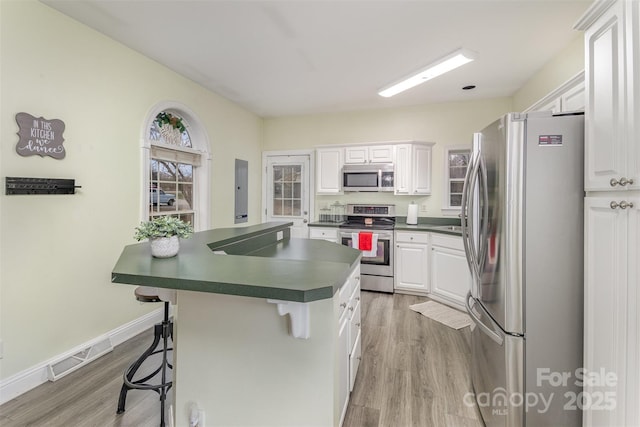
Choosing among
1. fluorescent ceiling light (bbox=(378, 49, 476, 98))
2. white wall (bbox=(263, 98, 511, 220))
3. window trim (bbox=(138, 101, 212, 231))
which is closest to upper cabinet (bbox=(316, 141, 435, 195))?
white wall (bbox=(263, 98, 511, 220))

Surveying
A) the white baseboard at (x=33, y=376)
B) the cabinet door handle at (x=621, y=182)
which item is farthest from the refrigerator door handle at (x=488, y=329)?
the white baseboard at (x=33, y=376)

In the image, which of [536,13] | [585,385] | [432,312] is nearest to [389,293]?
[432,312]

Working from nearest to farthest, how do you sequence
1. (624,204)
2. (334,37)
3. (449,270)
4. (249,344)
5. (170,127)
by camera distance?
1. (624,204)
2. (249,344)
3. (334,37)
4. (170,127)
5. (449,270)

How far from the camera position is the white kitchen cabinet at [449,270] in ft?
11.4

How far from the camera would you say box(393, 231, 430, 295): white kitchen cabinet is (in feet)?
13.0

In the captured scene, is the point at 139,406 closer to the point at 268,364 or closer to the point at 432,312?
the point at 268,364

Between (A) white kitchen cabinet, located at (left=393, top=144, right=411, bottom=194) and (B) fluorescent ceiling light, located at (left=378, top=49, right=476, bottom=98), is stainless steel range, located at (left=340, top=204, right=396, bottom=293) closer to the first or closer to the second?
(A) white kitchen cabinet, located at (left=393, top=144, right=411, bottom=194)

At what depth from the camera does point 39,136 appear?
207 cm

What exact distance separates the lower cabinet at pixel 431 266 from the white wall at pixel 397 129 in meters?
0.72

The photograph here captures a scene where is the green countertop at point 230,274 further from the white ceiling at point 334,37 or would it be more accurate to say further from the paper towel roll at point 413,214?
the paper towel roll at point 413,214

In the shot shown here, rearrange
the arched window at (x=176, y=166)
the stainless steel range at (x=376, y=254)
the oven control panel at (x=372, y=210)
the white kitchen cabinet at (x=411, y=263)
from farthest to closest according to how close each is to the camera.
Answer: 1. the oven control panel at (x=372, y=210)
2. the stainless steel range at (x=376, y=254)
3. the white kitchen cabinet at (x=411, y=263)
4. the arched window at (x=176, y=166)

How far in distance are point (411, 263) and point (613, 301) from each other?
285 centimetres

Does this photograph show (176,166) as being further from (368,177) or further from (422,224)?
(422,224)

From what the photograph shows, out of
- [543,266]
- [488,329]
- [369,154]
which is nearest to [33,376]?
[488,329]
